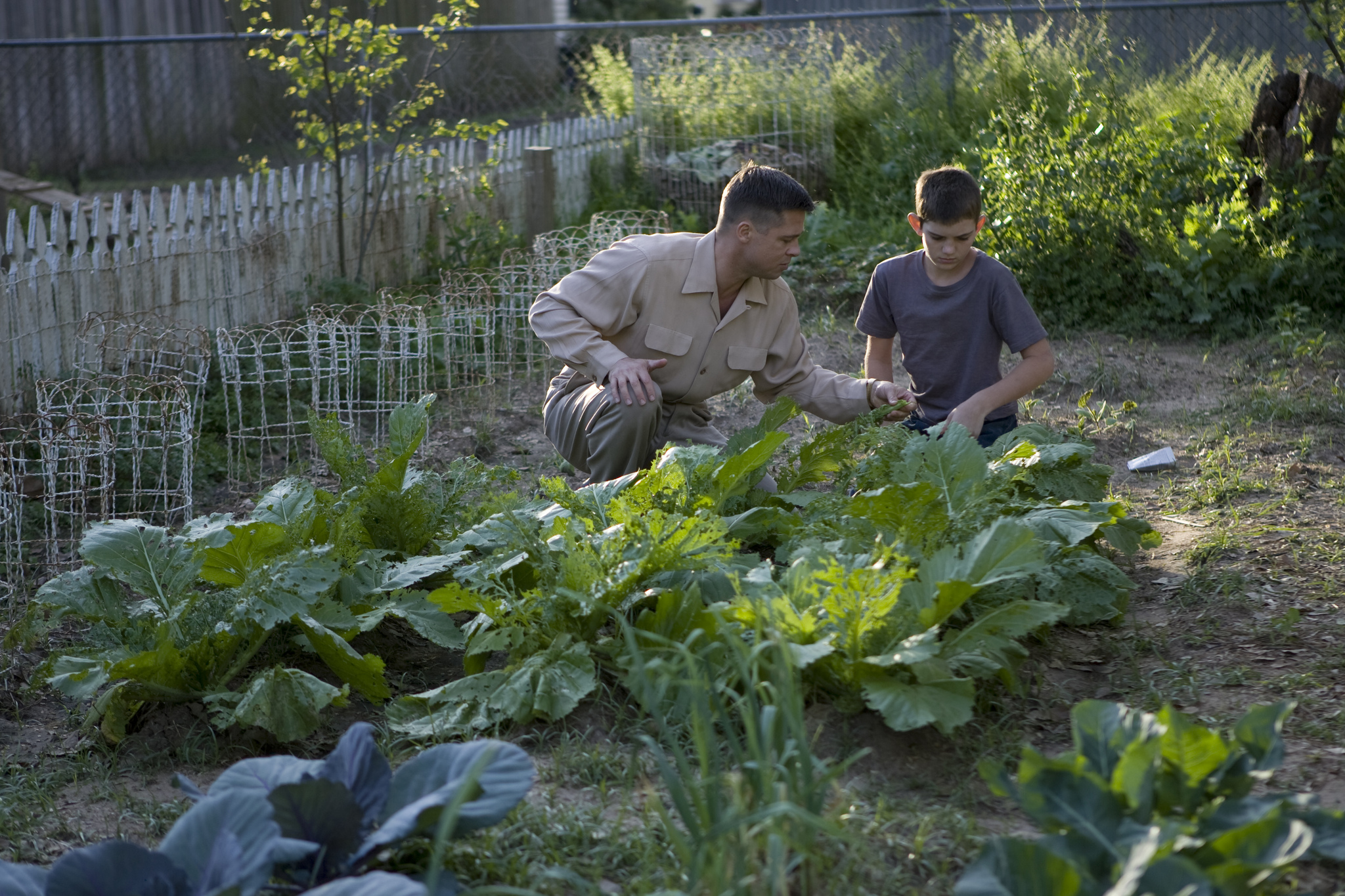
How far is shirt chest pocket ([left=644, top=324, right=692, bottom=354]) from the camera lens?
415 cm

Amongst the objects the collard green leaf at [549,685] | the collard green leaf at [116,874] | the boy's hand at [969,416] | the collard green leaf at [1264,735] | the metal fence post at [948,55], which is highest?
the metal fence post at [948,55]

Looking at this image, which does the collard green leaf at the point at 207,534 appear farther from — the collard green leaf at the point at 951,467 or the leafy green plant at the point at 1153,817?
the leafy green plant at the point at 1153,817

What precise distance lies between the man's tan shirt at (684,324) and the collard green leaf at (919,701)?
5.57 ft

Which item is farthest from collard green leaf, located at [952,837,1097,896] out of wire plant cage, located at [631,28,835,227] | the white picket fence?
wire plant cage, located at [631,28,835,227]

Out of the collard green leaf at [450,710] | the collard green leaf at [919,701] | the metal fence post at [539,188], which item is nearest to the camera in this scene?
the collard green leaf at [919,701]

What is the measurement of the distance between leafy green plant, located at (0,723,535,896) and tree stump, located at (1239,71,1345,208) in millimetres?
6692

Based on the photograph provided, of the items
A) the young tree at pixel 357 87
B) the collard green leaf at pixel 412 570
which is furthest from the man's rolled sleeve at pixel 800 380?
the young tree at pixel 357 87

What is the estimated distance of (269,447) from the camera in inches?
217

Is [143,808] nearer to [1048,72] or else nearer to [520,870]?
[520,870]

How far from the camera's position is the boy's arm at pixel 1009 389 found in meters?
3.79

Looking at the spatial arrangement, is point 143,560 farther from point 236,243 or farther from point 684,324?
point 236,243

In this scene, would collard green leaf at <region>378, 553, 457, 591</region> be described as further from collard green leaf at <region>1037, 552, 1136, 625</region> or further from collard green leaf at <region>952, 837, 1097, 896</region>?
collard green leaf at <region>952, 837, 1097, 896</region>

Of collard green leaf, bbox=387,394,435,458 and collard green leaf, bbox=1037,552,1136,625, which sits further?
collard green leaf, bbox=387,394,435,458

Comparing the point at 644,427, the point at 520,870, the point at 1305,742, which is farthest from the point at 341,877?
the point at 644,427
